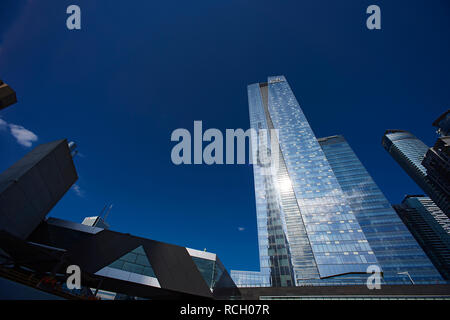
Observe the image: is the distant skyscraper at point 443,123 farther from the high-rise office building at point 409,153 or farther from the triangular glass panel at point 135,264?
the triangular glass panel at point 135,264

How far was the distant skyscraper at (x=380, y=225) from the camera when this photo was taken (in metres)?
55.5

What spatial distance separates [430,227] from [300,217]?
275 feet

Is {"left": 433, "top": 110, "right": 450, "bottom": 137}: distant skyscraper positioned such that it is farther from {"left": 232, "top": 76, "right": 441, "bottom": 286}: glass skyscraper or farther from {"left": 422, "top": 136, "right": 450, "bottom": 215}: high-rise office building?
{"left": 232, "top": 76, "right": 441, "bottom": 286}: glass skyscraper

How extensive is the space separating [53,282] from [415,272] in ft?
281

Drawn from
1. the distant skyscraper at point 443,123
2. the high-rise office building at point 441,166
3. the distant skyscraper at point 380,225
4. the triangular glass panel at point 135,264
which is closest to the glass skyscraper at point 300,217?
the distant skyscraper at point 380,225

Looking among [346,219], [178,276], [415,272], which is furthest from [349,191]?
[178,276]

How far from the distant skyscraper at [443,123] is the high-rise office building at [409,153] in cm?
2869

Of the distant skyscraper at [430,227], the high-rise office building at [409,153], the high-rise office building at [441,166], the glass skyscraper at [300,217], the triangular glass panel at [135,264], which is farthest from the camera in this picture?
the high-rise office building at [409,153]

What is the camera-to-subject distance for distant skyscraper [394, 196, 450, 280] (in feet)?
288

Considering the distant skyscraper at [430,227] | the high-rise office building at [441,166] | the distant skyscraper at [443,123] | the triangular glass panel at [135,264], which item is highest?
the distant skyscraper at [443,123]
